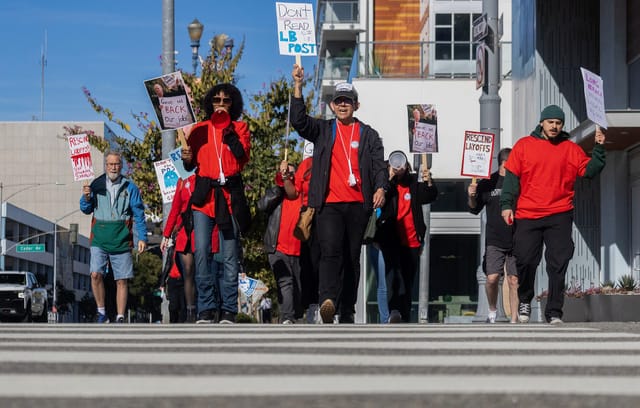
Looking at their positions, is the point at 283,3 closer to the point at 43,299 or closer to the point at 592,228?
the point at 592,228

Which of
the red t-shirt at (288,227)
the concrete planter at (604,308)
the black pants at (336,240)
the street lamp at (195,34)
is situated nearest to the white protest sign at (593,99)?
the black pants at (336,240)

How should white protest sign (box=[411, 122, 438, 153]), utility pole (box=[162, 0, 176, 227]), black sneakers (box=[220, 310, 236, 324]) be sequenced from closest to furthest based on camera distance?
black sneakers (box=[220, 310, 236, 324]) < white protest sign (box=[411, 122, 438, 153]) < utility pole (box=[162, 0, 176, 227])

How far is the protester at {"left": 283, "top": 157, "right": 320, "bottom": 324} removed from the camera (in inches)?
567

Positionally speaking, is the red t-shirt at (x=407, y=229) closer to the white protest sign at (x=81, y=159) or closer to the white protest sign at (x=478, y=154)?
the white protest sign at (x=478, y=154)

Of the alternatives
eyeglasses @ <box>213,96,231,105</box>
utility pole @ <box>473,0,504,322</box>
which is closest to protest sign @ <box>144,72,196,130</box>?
eyeglasses @ <box>213,96,231,105</box>

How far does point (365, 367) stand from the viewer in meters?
5.66

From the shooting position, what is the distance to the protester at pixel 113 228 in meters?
14.0

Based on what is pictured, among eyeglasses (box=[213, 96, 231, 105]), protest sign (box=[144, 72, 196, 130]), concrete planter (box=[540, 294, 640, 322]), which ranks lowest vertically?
concrete planter (box=[540, 294, 640, 322])

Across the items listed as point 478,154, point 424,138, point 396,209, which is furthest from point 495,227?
point 424,138

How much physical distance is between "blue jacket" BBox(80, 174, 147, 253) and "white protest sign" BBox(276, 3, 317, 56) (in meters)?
2.55

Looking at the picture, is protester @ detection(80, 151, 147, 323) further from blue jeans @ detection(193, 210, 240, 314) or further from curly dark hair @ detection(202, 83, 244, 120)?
curly dark hair @ detection(202, 83, 244, 120)

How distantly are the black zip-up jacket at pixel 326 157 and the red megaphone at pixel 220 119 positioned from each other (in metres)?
0.75

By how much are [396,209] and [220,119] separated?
2386mm

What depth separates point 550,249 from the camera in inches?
455
